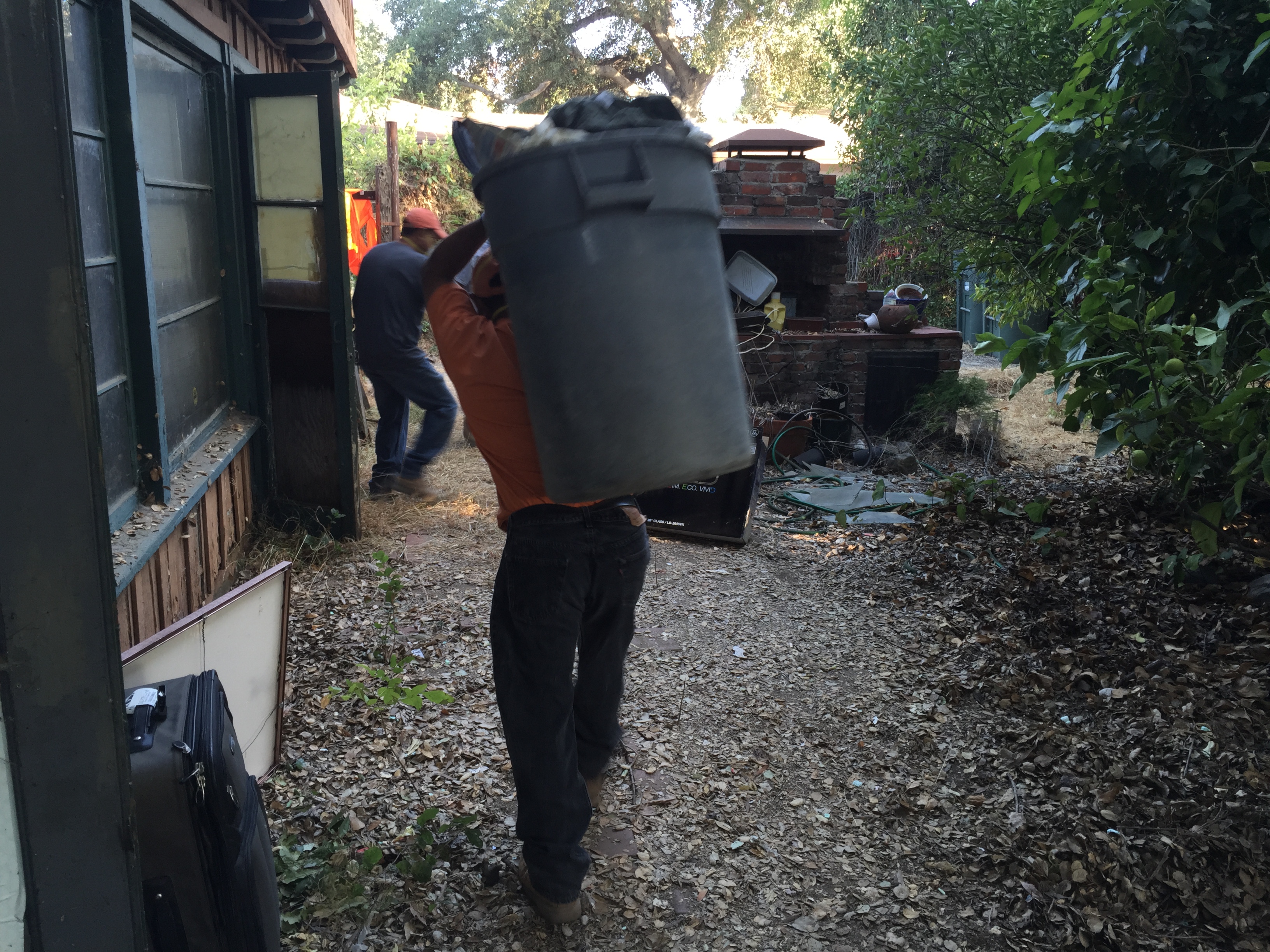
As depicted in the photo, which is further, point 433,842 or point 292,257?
point 292,257

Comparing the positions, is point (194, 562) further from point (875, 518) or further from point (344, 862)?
point (875, 518)

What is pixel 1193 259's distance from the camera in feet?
11.1

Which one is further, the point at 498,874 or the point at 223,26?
the point at 223,26

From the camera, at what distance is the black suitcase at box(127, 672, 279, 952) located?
1.73 metres

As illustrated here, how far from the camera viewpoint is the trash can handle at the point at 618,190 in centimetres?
168

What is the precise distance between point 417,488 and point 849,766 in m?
3.65

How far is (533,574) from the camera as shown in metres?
2.19

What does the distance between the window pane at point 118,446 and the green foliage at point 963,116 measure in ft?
13.3

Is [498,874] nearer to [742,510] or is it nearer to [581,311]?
[581,311]

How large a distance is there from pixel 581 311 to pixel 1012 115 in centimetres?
495

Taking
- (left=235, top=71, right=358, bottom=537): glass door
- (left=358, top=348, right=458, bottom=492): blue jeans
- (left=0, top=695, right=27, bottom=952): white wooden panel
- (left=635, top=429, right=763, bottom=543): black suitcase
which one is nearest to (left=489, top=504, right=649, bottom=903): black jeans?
(left=0, top=695, right=27, bottom=952): white wooden panel

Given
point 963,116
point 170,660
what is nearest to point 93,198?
point 170,660

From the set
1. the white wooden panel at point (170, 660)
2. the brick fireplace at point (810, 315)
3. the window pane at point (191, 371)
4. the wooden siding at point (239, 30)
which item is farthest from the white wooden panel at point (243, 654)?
the brick fireplace at point (810, 315)

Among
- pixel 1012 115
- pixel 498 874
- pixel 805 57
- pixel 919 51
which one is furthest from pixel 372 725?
pixel 805 57
